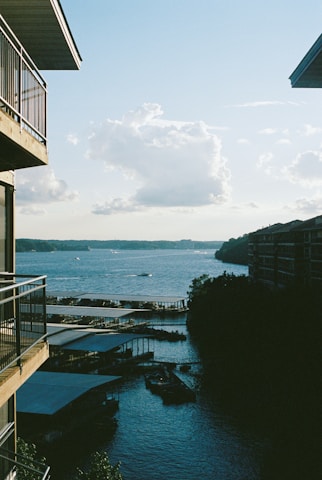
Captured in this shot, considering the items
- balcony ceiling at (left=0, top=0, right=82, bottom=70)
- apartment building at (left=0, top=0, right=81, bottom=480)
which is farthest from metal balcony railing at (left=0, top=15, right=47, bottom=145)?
balcony ceiling at (left=0, top=0, right=82, bottom=70)

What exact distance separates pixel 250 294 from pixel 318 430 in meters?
25.4

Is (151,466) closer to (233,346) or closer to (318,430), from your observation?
(318,430)

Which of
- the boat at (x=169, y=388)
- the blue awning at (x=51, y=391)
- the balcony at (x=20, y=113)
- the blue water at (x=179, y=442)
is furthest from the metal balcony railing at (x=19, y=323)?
the boat at (x=169, y=388)

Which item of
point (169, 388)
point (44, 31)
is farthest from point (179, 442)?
point (44, 31)

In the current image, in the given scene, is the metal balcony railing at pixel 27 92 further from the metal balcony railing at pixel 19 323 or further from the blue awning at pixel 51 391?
the blue awning at pixel 51 391

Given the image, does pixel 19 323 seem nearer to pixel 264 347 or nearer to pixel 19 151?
pixel 19 151

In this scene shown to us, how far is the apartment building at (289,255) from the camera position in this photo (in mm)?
49375

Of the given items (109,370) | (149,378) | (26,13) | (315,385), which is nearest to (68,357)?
(109,370)

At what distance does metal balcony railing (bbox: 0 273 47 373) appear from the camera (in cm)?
533

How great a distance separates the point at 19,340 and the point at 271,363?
36.8 metres

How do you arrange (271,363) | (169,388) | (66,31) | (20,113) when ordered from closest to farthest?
(20,113) < (66,31) < (169,388) < (271,363)

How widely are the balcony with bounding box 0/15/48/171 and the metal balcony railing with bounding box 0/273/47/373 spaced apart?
1.38 meters

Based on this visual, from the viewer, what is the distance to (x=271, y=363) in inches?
1570

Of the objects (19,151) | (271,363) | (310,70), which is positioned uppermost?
(310,70)
